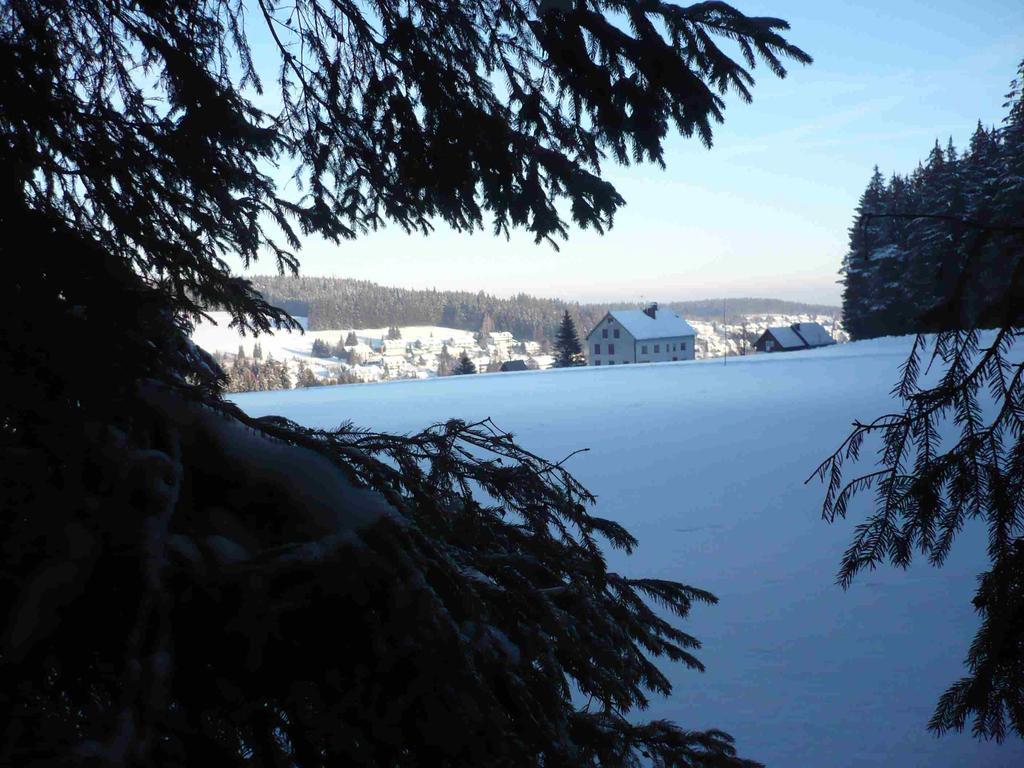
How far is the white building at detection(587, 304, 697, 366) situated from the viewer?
6106 centimetres

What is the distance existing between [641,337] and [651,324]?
7.98ft

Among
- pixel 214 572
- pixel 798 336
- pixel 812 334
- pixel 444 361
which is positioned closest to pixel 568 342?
pixel 444 361

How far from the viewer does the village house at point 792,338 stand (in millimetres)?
51688

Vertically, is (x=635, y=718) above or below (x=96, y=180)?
below

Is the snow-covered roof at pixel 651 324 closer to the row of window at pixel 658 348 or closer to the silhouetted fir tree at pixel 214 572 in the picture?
the row of window at pixel 658 348

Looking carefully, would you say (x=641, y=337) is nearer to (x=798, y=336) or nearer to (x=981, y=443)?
(x=798, y=336)

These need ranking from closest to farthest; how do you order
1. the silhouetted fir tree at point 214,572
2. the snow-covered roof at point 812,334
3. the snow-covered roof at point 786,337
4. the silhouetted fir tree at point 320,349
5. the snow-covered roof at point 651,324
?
the silhouetted fir tree at point 214,572
the snow-covered roof at point 786,337
the snow-covered roof at point 812,334
the snow-covered roof at point 651,324
the silhouetted fir tree at point 320,349

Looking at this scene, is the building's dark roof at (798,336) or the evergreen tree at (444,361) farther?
the evergreen tree at (444,361)

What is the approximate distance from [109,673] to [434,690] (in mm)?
479

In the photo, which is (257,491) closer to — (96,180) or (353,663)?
(353,663)

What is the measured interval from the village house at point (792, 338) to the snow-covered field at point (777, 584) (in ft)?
132

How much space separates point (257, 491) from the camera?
1.11 meters

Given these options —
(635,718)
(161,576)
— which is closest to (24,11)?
(161,576)

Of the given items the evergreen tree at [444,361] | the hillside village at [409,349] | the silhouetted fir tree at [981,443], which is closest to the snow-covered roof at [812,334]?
the hillside village at [409,349]
